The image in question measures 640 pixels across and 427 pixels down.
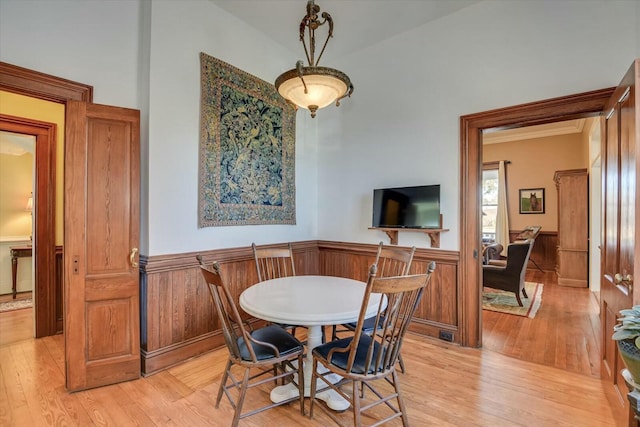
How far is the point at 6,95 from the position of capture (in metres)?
3.09

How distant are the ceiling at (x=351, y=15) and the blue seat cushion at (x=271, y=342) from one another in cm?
302

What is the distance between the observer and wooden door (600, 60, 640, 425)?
5.39 feet

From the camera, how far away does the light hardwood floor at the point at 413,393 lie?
194cm

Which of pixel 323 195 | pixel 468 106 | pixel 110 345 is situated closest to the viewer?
pixel 110 345

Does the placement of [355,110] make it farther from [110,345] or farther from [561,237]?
[561,237]

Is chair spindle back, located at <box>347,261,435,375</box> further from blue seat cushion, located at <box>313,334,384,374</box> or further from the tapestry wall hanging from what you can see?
A: the tapestry wall hanging

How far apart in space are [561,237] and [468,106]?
4326 millimetres

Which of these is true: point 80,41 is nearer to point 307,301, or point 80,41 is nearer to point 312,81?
point 312,81

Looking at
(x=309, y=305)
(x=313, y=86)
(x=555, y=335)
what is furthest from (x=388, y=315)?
(x=555, y=335)

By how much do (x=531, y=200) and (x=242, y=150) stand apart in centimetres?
678

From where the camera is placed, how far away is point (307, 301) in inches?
78.6

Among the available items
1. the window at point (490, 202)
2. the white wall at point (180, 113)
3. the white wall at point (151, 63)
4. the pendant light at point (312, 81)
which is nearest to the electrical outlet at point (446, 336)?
the white wall at point (180, 113)

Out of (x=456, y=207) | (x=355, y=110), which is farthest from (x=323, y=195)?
(x=456, y=207)

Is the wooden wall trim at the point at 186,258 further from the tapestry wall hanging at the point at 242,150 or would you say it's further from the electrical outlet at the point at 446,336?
the electrical outlet at the point at 446,336
